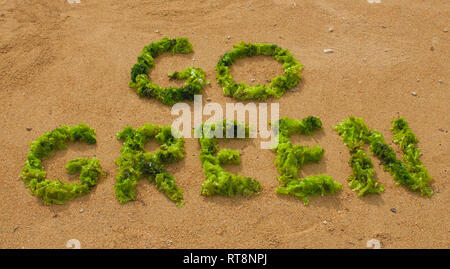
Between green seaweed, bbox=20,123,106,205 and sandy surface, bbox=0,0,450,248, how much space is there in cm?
14

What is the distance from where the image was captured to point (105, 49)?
28.6 feet

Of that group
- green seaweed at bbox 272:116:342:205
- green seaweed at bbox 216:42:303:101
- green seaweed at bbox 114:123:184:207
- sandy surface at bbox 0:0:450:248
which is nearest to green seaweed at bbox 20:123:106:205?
sandy surface at bbox 0:0:450:248

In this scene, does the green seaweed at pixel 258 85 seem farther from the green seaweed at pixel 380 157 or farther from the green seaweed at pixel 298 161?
the green seaweed at pixel 380 157

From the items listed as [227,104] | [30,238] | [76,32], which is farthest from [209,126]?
[76,32]

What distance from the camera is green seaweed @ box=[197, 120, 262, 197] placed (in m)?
6.10

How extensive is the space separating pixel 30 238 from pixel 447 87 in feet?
25.8

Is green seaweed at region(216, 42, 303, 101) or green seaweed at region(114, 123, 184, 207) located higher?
green seaweed at region(216, 42, 303, 101)

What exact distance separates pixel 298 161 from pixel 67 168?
12.1ft

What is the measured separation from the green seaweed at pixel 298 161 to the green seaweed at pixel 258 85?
0.85m

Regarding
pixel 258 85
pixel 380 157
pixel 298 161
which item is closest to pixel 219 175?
pixel 298 161

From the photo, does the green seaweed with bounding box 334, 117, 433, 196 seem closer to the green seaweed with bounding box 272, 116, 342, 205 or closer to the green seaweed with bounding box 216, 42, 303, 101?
the green seaweed with bounding box 272, 116, 342, 205

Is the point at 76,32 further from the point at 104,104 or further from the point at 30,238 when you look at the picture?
the point at 30,238

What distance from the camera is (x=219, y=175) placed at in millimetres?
6180

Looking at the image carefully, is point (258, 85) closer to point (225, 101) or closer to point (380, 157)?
point (225, 101)
